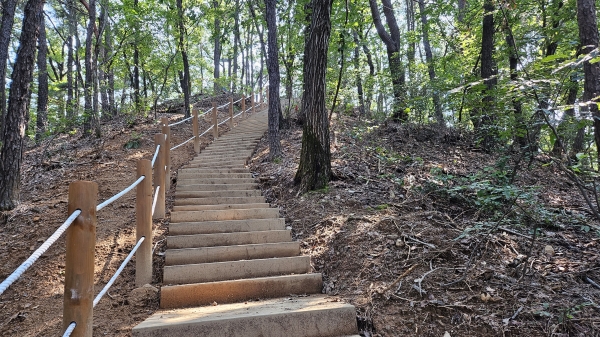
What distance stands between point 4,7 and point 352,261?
8.26 metres

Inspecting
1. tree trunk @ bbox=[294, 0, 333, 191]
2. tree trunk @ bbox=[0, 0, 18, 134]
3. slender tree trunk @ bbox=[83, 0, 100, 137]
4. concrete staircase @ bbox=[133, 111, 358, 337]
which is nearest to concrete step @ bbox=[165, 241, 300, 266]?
concrete staircase @ bbox=[133, 111, 358, 337]

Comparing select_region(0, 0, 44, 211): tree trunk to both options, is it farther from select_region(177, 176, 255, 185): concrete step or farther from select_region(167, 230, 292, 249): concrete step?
select_region(167, 230, 292, 249): concrete step

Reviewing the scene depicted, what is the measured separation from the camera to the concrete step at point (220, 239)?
375cm

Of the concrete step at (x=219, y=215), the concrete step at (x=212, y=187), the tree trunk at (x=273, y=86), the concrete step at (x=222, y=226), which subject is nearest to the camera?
the concrete step at (x=222, y=226)

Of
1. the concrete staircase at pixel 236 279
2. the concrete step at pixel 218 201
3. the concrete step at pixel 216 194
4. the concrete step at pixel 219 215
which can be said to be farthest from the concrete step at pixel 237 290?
the concrete step at pixel 216 194

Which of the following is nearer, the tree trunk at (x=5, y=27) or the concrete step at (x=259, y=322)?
the concrete step at (x=259, y=322)

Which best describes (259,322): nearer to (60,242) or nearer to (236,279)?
(236,279)

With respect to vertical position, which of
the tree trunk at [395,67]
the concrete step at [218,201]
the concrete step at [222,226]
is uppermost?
the tree trunk at [395,67]

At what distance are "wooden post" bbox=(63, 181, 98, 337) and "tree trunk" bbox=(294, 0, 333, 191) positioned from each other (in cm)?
358

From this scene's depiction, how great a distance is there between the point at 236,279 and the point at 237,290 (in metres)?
0.23

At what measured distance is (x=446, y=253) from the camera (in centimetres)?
303

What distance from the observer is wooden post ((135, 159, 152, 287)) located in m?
2.98

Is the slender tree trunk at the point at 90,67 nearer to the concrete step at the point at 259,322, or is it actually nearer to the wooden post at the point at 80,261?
the concrete step at the point at 259,322

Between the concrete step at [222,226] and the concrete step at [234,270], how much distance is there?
32.9 inches
